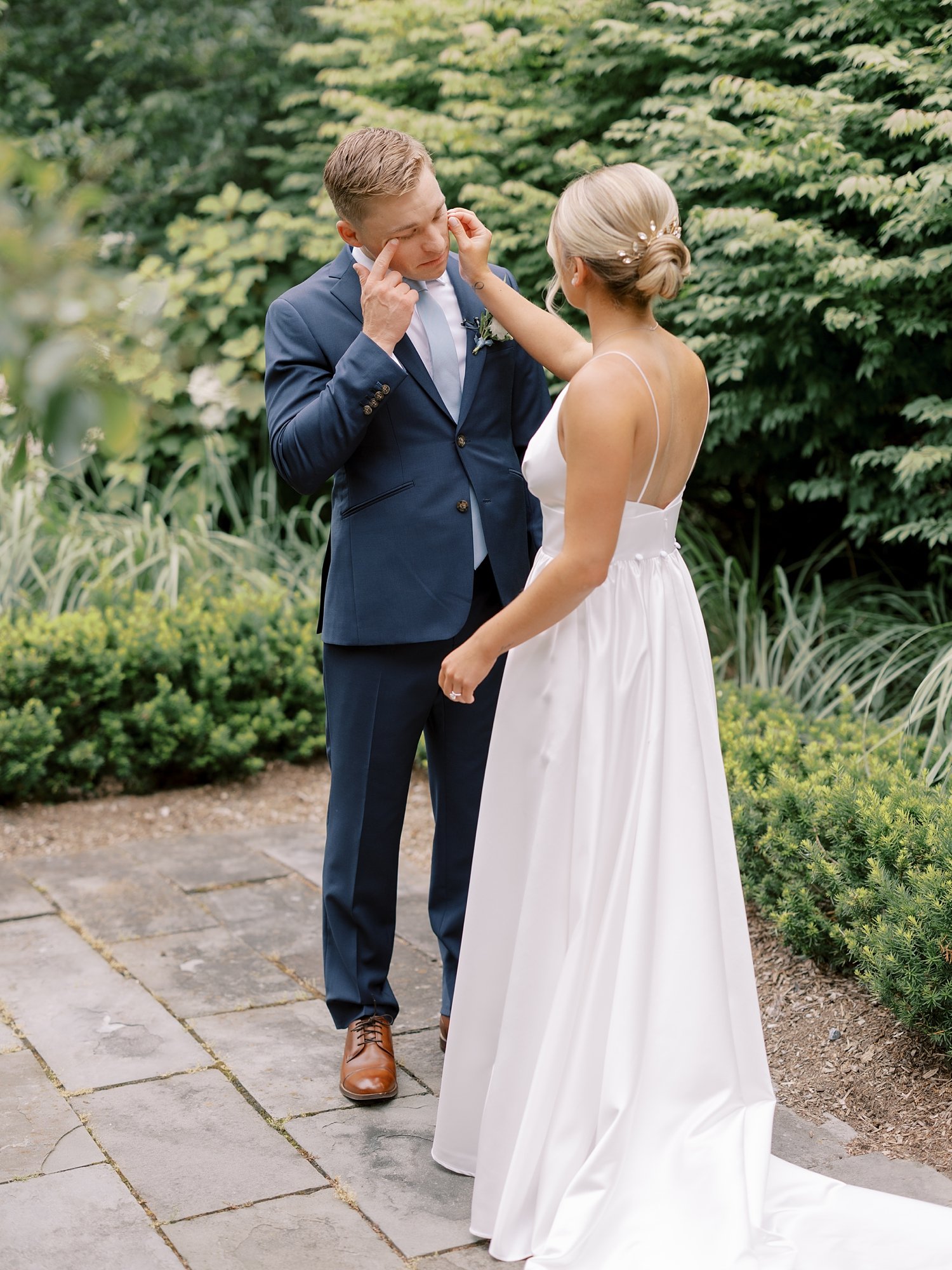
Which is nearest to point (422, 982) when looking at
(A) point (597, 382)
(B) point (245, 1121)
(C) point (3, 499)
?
(B) point (245, 1121)

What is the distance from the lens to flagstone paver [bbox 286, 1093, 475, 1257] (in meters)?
2.38

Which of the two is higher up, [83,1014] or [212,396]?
[212,396]

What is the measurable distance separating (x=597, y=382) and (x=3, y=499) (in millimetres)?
4458

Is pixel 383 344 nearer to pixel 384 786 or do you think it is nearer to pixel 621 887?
pixel 384 786

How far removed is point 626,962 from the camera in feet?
7.56

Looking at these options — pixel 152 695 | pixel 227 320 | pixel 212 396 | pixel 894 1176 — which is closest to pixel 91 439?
pixel 894 1176

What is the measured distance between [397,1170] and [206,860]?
6.80 ft

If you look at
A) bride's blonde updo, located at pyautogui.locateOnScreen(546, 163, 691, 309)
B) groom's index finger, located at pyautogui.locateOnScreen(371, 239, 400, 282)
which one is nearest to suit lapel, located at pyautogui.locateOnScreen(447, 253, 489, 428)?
groom's index finger, located at pyautogui.locateOnScreen(371, 239, 400, 282)

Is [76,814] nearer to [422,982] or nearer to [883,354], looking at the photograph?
[422,982]

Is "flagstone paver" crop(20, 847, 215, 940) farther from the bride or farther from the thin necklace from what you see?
the thin necklace

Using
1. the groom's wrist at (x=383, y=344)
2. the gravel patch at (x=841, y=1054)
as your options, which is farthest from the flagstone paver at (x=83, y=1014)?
the groom's wrist at (x=383, y=344)

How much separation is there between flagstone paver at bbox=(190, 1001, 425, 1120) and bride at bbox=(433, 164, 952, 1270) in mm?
550

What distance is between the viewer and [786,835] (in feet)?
11.1

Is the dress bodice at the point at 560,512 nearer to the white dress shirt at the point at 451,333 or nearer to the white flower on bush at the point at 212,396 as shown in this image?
the white dress shirt at the point at 451,333
